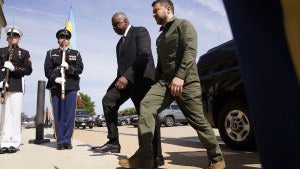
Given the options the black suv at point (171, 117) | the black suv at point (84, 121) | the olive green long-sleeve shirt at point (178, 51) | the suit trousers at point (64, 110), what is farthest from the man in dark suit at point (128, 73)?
the black suv at point (84, 121)

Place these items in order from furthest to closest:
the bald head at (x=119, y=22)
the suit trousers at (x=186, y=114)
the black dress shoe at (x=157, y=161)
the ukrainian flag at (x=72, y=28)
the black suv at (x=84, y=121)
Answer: the black suv at (x=84, y=121) → the ukrainian flag at (x=72, y=28) → the bald head at (x=119, y=22) → the black dress shoe at (x=157, y=161) → the suit trousers at (x=186, y=114)

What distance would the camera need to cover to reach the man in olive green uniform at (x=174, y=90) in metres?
3.07

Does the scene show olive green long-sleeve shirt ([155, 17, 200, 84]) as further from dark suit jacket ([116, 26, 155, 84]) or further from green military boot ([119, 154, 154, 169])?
green military boot ([119, 154, 154, 169])

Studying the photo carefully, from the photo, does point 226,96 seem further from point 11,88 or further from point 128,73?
point 11,88

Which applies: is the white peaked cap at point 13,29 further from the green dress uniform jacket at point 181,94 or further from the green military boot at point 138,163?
the green military boot at point 138,163

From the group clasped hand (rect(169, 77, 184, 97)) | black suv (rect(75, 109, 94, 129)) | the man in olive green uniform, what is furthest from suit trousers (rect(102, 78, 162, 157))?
black suv (rect(75, 109, 94, 129))

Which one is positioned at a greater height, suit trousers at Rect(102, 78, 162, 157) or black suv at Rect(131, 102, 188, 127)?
black suv at Rect(131, 102, 188, 127)

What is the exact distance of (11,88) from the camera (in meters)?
5.11

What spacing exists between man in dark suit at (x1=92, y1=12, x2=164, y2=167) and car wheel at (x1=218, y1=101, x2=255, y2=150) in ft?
5.05

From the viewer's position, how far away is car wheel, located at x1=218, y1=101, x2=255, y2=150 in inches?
182

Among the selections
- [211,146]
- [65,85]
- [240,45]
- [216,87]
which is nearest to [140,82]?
[211,146]

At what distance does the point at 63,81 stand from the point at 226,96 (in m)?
2.66

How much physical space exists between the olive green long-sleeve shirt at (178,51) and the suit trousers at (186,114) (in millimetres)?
137

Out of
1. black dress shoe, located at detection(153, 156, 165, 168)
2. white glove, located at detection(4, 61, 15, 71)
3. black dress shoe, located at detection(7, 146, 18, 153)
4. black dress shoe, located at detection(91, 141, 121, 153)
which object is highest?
white glove, located at detection(4, 61, 15, 71)
